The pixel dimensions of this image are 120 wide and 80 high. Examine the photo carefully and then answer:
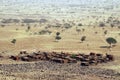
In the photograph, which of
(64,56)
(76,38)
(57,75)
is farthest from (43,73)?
(76,38)

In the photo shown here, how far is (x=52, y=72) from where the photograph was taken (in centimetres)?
3894

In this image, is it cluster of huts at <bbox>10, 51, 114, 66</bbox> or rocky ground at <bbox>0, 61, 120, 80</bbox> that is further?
cluster of huts at <bbox>10, 51, 114, 66</bbox>

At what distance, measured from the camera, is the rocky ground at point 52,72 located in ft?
119

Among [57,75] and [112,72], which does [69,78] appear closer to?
[57,75]

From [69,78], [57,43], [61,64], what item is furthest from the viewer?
[57,43]

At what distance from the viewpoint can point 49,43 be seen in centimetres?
6312

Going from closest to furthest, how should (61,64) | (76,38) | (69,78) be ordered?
(69,78)
(61,64)
(76,38)

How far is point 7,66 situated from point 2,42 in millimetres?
22448

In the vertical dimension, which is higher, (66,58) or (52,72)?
(66,58)

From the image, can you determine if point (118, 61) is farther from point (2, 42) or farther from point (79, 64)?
point (2, 42)

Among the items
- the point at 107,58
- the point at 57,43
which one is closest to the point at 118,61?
the point at 107,58

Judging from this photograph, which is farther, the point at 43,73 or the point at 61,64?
the point at 61,64

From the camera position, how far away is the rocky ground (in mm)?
36250

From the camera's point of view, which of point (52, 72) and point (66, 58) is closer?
→ point (52, 72)
